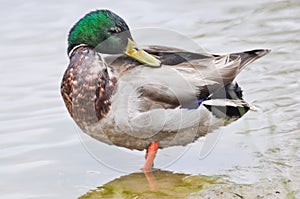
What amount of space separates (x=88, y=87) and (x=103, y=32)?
391mm

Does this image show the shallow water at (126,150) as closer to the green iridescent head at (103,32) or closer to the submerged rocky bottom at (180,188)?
the submerged rocky bottom at (180,188)

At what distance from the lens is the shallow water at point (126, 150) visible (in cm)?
481

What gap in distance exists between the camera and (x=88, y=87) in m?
4.78

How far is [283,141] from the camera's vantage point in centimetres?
495

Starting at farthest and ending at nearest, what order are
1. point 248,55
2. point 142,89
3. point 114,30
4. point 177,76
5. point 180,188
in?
point 248,55 → point 114,30 → point 177,76 → point 142,89 → point 180,188

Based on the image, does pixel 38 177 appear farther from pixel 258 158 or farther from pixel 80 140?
pixel 258 158

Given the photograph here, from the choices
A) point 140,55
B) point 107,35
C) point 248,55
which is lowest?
point 248,55

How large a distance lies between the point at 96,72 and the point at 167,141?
630 mm

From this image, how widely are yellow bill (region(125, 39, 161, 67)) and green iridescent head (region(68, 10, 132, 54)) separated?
1.5 inches

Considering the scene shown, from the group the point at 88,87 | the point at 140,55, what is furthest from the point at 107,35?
the point at 88,87

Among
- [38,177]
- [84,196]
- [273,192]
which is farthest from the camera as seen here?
[38,177]

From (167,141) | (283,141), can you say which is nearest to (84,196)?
(167,141)

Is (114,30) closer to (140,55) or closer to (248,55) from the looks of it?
(140,55)

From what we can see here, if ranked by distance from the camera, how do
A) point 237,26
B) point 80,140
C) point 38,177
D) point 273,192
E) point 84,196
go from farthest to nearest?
1. point 237,26
2. point 80,140
3. point 38,177
4. point 84,196
5. point 273,192
